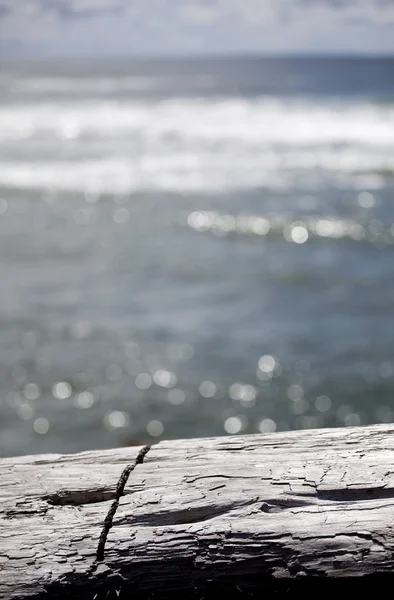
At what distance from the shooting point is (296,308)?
6789mm

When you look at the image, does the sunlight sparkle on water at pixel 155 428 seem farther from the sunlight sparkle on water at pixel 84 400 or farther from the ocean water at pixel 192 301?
the sunlight sparkle on water at pixel 84 400

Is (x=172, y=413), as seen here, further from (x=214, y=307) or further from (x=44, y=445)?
(x=214, y=307)

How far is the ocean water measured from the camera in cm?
519

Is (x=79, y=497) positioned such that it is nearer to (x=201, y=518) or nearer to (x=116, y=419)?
(x=201, y=518)

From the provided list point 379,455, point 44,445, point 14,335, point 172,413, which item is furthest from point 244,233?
point 379,455

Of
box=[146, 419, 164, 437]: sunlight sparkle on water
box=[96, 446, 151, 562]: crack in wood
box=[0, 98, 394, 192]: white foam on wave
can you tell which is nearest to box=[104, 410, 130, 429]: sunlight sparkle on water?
box=[146, 419, 164, 437]: sunlight sparkle on water

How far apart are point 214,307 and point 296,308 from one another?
811 millimetres

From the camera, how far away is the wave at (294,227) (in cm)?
935

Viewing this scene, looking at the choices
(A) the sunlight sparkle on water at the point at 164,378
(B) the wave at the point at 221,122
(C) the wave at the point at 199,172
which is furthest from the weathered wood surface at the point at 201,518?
(B) the wave at the point at 221,122

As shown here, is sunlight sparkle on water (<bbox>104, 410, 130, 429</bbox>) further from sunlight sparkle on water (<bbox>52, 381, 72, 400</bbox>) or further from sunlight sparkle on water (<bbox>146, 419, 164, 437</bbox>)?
sunlight sparkle on water (<bbox>52, 381, 72, 400</bbox>)

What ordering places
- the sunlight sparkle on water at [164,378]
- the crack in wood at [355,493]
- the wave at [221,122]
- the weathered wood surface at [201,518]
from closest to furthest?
1. the weathered wood surface at [201,518]
2. the crack in wood at [355,493]
3. the sunlight sparkle on water at [164,378]
4. the wave at [221,122]

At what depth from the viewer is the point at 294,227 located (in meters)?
9.80

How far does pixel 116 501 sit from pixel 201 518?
0.15 m

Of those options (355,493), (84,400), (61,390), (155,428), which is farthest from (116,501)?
(61,390)
